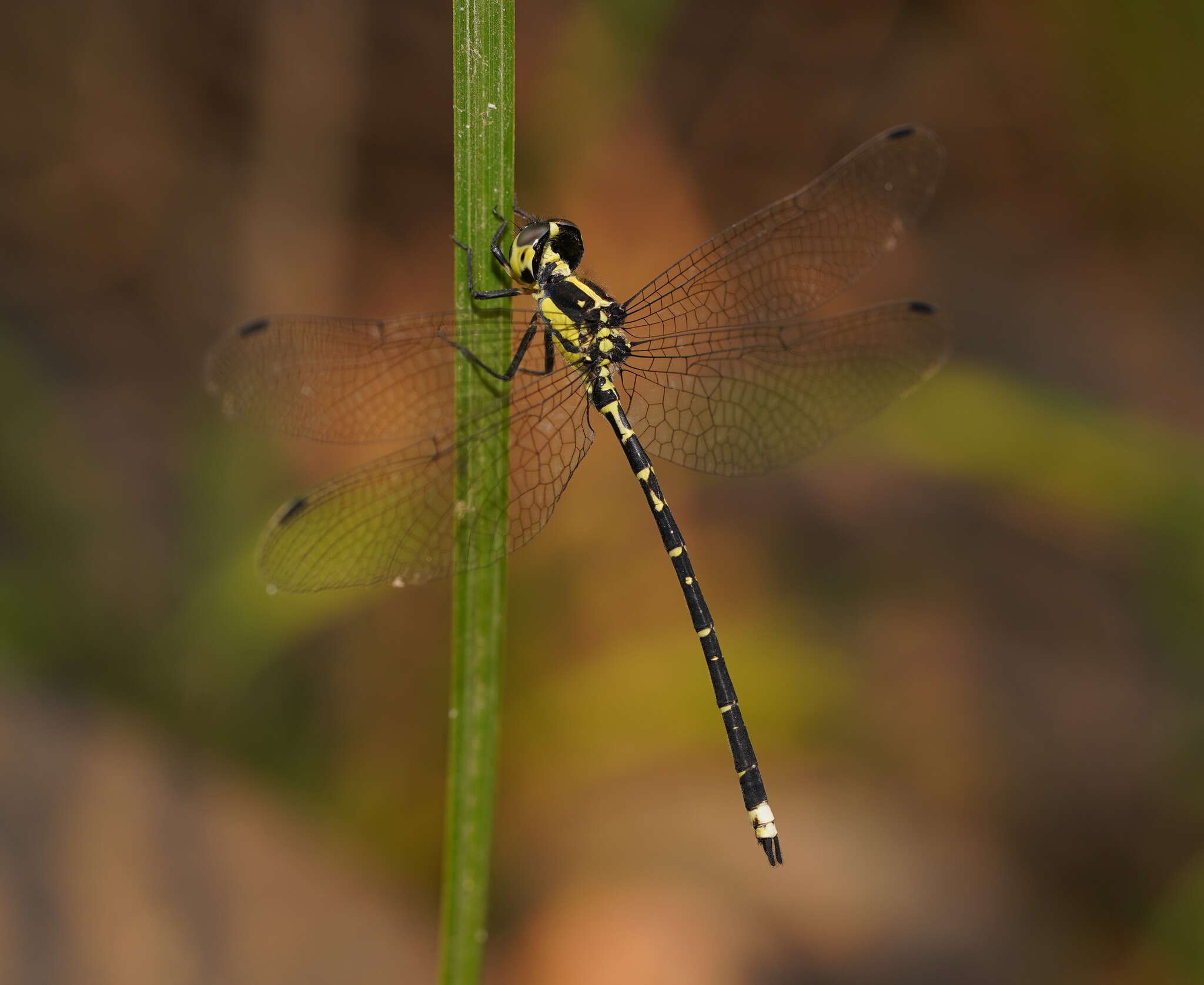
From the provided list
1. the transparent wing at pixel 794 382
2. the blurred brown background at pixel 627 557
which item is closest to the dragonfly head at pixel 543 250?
the transparent wing at pixel 794 382

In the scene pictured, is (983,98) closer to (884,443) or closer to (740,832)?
(884,443)

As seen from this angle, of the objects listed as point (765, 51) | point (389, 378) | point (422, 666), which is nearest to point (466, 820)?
point (389, 378)

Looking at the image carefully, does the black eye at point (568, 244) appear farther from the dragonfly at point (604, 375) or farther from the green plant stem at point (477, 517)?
the green plant stem at point (477, 517)

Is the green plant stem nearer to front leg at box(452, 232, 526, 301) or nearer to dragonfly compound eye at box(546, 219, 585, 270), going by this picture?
front leg at box(452, 232, 526, 301)

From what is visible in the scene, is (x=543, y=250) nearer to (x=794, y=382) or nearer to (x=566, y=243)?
(x=566, y=243)

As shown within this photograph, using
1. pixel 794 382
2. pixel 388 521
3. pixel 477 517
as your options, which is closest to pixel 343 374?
pixel 388 521

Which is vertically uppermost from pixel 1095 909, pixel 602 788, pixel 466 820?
pixel 602 788

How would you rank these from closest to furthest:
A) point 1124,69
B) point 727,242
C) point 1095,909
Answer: point 727,242, point 1095,909, point 1124,69
